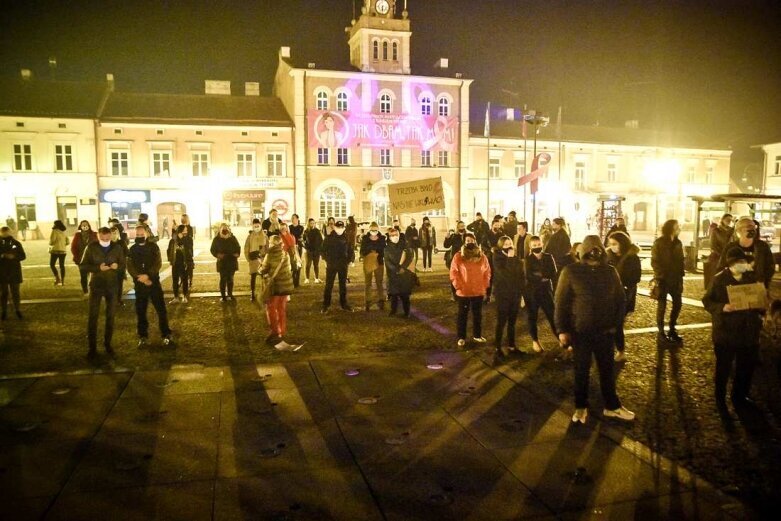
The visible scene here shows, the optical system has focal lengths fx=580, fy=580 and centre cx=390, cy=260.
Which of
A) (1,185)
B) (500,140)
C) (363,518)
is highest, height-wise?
(500,140)

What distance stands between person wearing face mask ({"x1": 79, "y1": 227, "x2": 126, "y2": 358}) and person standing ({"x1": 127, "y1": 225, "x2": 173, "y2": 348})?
29 cm

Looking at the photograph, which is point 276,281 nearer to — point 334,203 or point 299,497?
point 299,497

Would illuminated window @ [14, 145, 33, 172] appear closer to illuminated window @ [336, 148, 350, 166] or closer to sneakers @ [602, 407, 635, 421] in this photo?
illuminated window @ [336, 148, 350, 166]

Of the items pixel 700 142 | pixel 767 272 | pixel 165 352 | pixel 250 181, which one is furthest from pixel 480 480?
pixel 700 142

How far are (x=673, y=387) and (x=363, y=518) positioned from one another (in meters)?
4.53

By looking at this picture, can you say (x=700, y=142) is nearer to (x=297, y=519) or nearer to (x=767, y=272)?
(x=767, y=272)

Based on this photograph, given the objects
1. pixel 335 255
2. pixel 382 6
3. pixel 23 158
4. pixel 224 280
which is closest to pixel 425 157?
pixel 382 6

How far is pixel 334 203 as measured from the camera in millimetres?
42469

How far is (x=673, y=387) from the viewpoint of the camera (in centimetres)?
683

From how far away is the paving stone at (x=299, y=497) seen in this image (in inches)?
159

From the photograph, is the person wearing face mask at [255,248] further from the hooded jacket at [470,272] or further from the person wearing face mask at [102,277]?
the hooded jacket at [470,272]

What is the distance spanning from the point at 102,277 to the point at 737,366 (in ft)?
26.2

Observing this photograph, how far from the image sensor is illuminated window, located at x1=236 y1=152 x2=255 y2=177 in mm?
41125

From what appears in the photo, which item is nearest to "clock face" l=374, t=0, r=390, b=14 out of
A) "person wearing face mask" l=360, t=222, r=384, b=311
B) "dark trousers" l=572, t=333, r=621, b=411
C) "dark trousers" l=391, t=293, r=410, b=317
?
"person wearing face mask" l=360, t=222, r=384, b=311
